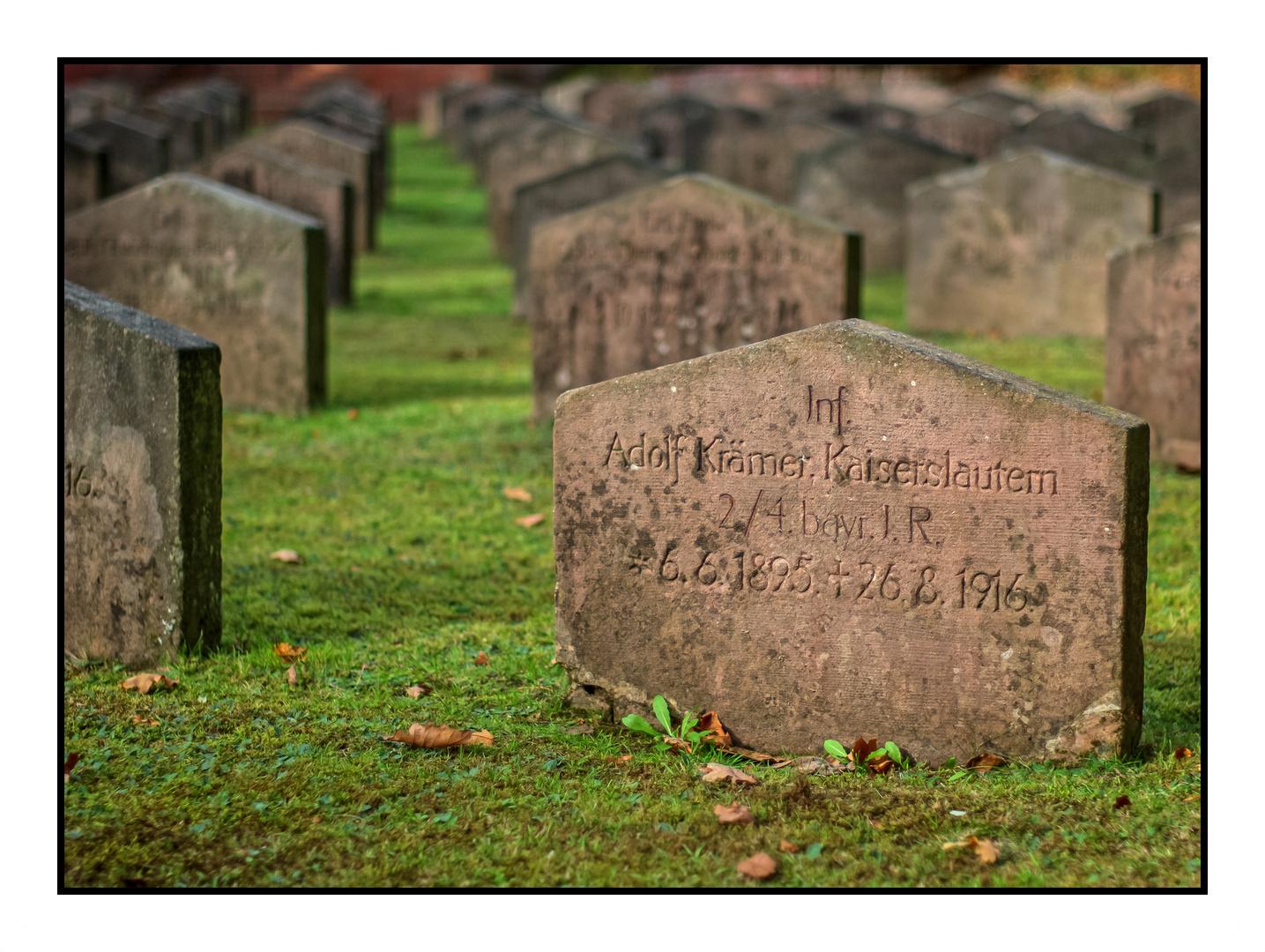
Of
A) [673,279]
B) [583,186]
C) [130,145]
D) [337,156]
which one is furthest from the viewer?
[130,145]

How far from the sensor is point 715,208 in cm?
848

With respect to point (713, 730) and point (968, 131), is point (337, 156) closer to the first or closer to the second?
point (968, 131)

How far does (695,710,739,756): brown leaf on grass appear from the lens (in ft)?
13.8

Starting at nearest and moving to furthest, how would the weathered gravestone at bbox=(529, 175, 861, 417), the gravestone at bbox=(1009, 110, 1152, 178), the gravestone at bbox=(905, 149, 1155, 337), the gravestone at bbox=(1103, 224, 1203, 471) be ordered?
the gravestone at bbox=(1103, 224, 1203, 471) < the weathered gravestone at bbox=(529, 175, 861, 417) < the gravestone at bbox=(905, 149, 1155, 337) < the gravestone at bbox=(1009, 110, 1152, 178)

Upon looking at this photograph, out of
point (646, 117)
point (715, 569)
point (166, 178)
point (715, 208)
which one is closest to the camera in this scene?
point (715, 569)

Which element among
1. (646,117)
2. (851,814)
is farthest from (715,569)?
(646,117)

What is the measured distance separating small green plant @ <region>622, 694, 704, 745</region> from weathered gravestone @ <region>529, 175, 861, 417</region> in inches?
168

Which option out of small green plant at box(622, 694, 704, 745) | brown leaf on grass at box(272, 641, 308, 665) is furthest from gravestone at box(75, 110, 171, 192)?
small green plant at box(622, 694, 704, 745)

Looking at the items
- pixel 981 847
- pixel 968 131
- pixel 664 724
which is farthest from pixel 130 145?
pixel 981 847

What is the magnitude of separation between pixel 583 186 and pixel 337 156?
22.0 feet

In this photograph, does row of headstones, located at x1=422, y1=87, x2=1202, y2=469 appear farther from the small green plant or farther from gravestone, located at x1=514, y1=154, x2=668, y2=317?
the small green plant

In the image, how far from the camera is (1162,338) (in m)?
8.02

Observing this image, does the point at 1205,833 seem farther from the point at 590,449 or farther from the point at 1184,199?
the point at 1184,199

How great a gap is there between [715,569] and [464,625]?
1570 mm
